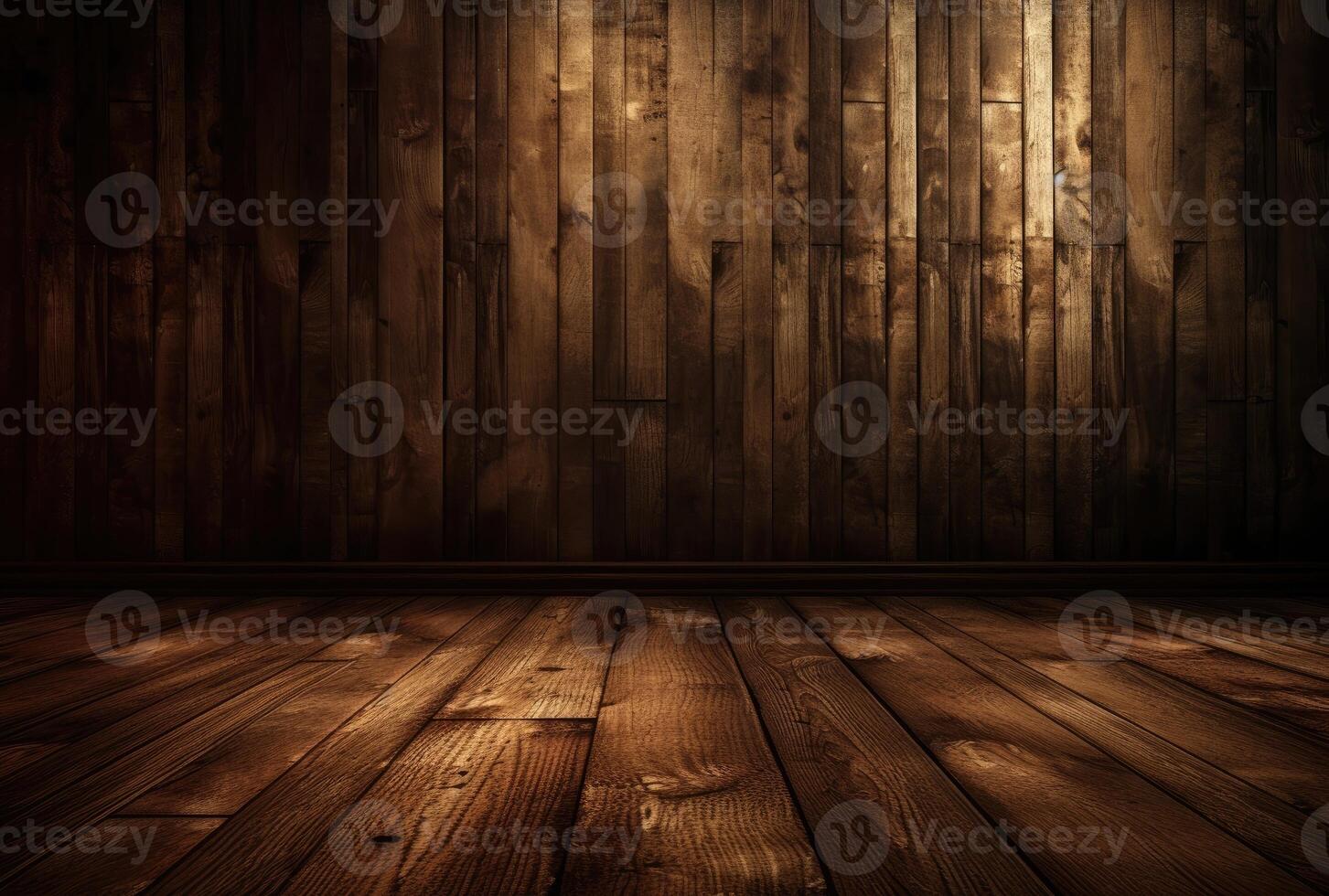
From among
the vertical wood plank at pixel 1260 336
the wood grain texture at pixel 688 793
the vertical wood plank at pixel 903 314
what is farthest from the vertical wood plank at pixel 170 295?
the vertical wood plank at pixel 1260 336

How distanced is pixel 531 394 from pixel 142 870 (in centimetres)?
151

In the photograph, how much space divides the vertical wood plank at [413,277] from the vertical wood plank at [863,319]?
91cm

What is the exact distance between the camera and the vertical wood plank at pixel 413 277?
2045mm

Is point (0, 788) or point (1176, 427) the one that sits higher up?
point (1176, 427)

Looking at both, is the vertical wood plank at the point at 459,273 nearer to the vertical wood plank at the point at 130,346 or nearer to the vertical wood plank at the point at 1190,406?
the vertical wood plank at the point at 130,346

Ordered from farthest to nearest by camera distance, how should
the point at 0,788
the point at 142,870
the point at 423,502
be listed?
the point at 423,502, the point at 0,788, the point at 142,870

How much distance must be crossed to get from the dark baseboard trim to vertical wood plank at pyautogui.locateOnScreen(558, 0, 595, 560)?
0.16 meters

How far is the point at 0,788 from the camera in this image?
84 cm

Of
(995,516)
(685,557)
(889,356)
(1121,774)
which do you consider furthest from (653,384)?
(1121,774)

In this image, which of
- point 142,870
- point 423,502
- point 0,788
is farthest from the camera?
point 423,502

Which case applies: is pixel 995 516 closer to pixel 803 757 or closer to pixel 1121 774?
pixel 1121 774

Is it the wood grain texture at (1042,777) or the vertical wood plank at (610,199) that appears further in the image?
the vertical wood plank at (610,199)

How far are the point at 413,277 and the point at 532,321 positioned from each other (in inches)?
15.1

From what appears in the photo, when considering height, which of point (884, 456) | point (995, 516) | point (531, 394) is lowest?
point (995, 516)
